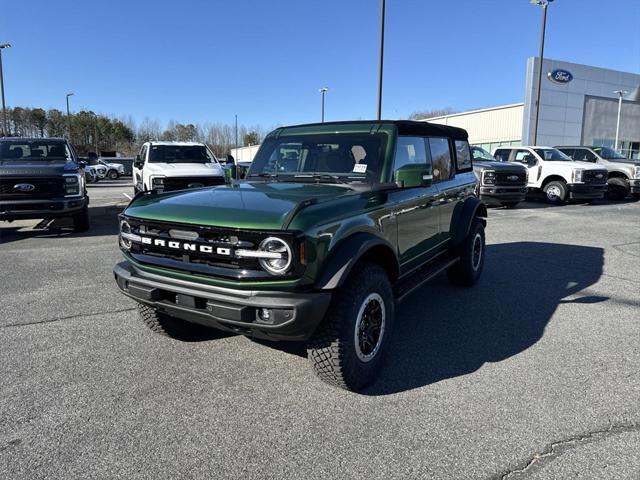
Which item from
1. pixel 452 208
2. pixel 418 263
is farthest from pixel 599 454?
pixel 452 208

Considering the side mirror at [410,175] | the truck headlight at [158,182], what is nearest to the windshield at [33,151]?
the truck headlight at [158,182]

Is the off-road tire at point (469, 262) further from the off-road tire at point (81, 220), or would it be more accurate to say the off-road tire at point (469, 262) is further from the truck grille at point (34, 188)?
the off-road tire at point (81, 220)

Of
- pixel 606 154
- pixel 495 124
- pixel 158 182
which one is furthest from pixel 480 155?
pixel 495 124

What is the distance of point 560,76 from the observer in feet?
111

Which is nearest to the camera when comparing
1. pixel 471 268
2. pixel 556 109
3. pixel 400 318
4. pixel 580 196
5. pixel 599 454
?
pixel 599 454

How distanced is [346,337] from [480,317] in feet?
7.38

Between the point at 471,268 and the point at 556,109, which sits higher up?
the point at 556,109

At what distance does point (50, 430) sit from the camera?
8.91ft

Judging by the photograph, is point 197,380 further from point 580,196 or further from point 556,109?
point 556,109

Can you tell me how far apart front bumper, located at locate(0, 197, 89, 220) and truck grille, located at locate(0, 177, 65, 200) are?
0.36ft

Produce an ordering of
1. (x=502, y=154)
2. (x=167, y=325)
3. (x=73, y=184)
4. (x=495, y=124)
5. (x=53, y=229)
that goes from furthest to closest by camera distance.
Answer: (x=495, y=124), (x=502, y=154), (x=53, y=229), (x=73, y=184), (x=167, y=325)

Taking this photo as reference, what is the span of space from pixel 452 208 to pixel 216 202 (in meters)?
2.93

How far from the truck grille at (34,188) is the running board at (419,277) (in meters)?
7.51

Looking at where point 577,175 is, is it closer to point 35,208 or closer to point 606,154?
point 606,154
